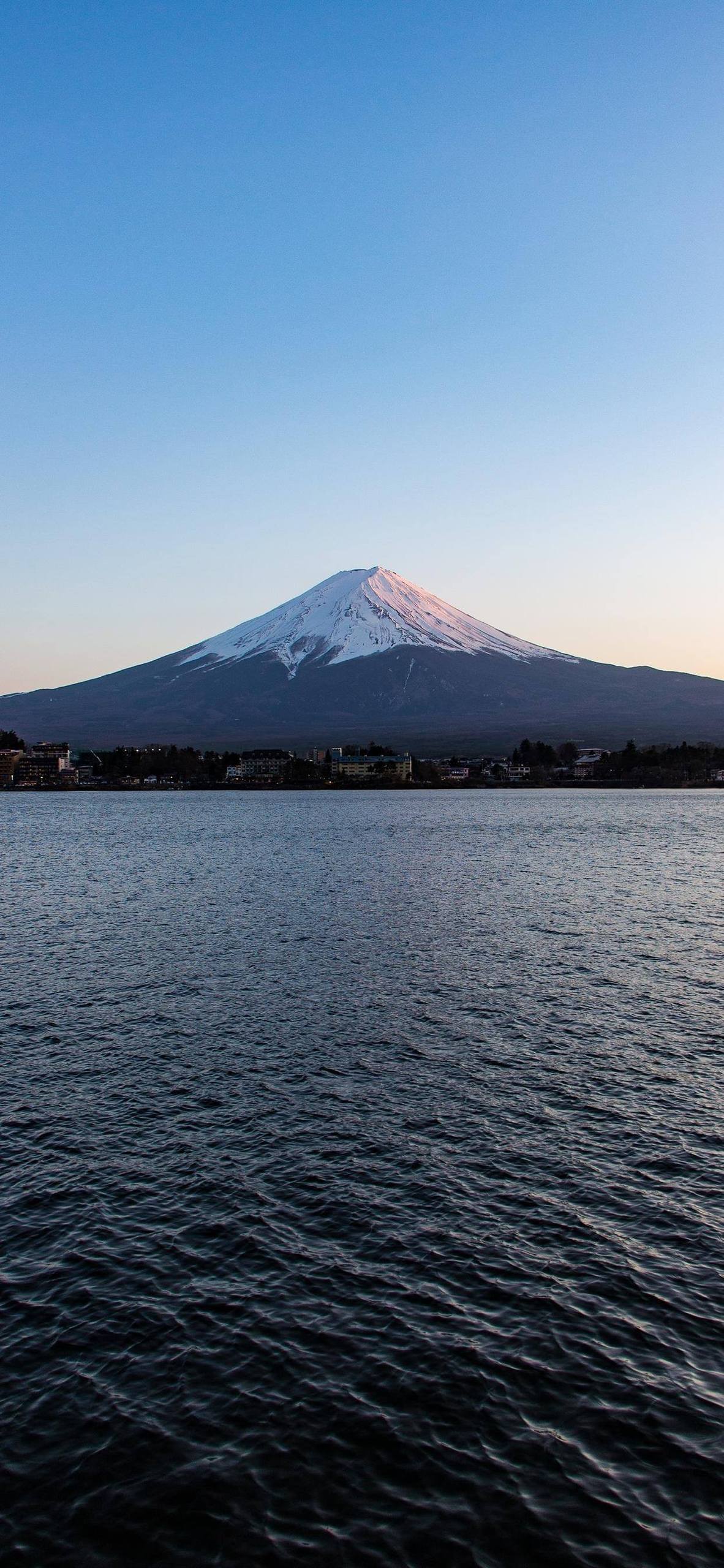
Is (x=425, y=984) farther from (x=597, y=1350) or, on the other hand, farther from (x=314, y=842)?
(x=314, y=842)

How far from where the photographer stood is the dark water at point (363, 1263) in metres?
9.55

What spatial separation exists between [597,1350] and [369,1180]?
5484mm

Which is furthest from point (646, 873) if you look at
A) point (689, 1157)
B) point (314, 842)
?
point (689, 1157)

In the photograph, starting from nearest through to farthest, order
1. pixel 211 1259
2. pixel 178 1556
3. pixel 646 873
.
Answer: pixel 178 1556 < pixel 211 1259 < pixel 646 873

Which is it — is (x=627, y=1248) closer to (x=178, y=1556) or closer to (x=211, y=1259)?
(x=211, y=1259)

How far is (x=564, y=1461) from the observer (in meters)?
10.0

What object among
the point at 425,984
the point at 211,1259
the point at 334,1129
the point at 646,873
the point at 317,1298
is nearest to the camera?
the point at 317,1298

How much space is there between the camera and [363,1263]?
13852mm

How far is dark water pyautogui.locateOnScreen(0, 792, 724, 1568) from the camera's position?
31.3 ft

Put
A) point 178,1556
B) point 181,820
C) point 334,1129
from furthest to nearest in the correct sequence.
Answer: point 181,820 < point 334,1129 < point 178,1556

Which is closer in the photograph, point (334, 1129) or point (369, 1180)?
point (369, 1180)

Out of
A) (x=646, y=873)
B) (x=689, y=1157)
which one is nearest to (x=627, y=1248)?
(x=689, y=1157)

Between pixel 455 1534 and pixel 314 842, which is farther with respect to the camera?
pixel 314 842

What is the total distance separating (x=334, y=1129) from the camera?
62.0 feet
